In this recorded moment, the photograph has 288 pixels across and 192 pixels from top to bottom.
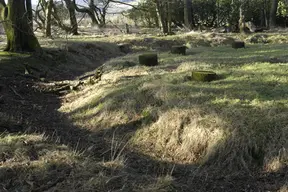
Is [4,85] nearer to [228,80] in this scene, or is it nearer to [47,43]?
[228,80]

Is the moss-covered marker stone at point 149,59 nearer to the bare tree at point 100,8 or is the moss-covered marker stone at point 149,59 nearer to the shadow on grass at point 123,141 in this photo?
the bare tree at point 100,8

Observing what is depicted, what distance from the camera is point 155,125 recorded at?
603 centimetres

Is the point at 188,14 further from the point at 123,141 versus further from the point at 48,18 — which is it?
the point at 123,141

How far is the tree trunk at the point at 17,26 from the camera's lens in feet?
37.3

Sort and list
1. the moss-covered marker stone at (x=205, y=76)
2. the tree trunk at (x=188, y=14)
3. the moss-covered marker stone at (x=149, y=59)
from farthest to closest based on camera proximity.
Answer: the tree trunk at (x=188, y=14)
the moss-covered marker stone at (x=149, y=59)
the moss-covered marker stone at (x=205, y=76)

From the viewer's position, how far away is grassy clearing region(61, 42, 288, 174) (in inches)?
193

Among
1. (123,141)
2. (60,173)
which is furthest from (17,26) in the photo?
(60,173)

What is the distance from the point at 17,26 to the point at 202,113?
7795 mm

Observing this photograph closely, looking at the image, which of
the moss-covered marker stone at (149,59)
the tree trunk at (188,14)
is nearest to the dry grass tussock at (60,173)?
the moss-covered marker stone at (149,59)

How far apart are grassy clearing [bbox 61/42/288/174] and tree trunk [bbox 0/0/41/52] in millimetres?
4270

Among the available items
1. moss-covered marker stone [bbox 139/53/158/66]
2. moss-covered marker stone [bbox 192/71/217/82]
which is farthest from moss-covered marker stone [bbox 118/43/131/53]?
moss-covered marker stone [bbox 192/71/217/82]

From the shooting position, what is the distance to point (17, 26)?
11102 mm

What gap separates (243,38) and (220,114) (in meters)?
13.1

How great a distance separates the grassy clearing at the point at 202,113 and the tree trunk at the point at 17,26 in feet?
14.0
